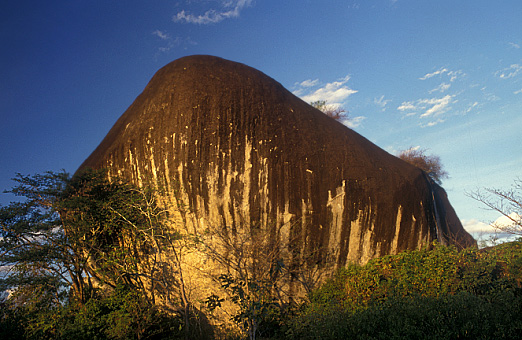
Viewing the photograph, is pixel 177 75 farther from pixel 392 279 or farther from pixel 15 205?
pixel 392 279

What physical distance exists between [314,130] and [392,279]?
14.9 feet

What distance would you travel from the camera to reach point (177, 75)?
32.2ft

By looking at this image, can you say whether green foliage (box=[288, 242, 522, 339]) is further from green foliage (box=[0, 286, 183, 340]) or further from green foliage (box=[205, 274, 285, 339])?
green foliage (box=[0, 286, 183, 340])

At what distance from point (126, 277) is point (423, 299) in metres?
7.29

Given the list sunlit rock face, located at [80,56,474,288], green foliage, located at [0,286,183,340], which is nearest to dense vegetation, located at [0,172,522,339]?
green foliage, located at [0,286,183,340]

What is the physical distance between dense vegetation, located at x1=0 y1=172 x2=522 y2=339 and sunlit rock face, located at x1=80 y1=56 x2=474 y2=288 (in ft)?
2.67

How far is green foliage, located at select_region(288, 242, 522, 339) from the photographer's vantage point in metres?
5.30

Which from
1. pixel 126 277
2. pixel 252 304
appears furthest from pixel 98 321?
pixel 252 304

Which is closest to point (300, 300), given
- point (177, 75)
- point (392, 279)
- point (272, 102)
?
point (392, 279)

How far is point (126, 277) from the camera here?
362 inches

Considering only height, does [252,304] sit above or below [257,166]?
below

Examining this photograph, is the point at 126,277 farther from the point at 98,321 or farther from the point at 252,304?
the point at 252,304

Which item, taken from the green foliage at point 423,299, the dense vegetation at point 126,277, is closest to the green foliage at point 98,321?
the dense vegetation at point 126,277

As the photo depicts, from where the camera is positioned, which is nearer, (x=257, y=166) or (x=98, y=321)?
(x=98, y=321)
